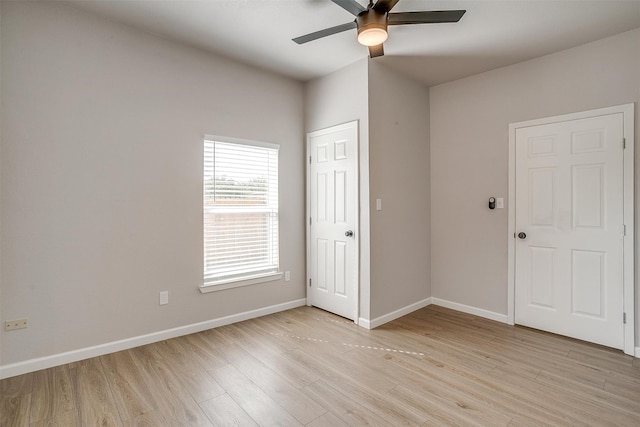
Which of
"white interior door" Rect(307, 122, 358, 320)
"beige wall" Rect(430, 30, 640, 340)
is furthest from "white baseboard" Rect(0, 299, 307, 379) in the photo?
"beige wall" Rect(430, 30, 640, 340)

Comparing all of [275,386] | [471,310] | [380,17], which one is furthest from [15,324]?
[471,310]

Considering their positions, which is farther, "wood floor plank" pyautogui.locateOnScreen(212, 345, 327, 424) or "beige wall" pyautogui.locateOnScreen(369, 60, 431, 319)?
"beige wall" pyautogui.locateOnScreen(369, 60, 431, 319)

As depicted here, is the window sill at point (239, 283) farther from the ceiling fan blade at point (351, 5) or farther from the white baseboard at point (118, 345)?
the ceiling fan blade at point (351, 5)

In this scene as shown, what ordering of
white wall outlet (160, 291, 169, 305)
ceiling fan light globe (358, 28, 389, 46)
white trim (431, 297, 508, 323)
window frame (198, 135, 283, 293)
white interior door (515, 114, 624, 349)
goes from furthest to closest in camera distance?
white trim (431, 297, 508, 323)
window frame (198, 135, 283, 293)
white wall outlet (160, 291, 169, 305)
white interior door (515, 114, 624, 349)
ceiling fan light globe (358, 28, 389, 46)

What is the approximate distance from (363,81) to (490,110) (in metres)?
1.52

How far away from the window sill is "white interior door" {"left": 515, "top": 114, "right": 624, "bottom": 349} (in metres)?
2.74

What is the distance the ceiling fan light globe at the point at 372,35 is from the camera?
210 cm

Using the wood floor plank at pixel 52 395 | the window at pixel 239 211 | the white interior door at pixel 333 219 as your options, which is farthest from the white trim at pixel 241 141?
the wood floor plank at pixel 52 395

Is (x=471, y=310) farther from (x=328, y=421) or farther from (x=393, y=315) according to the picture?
(x=328, y=421)

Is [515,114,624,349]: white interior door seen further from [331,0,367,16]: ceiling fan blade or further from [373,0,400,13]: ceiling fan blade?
[331,0,367,16]: ceiling fan blade

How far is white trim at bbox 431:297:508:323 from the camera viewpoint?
356cm

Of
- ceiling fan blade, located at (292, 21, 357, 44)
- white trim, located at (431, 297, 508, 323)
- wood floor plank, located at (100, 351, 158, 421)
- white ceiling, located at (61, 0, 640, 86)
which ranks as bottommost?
wood floor plank, located at (100, 351, 158, 421)

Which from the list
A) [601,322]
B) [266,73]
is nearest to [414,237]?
[601,322]

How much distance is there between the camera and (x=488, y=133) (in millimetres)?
3639
